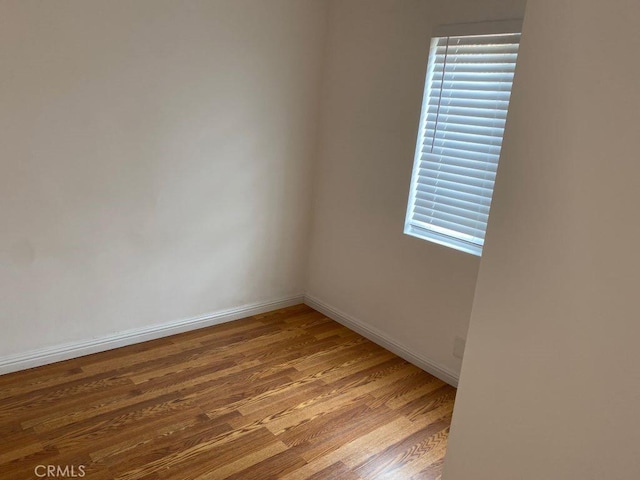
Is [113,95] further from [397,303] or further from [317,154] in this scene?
[397,303]

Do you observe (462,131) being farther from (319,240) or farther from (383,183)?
(319,240)

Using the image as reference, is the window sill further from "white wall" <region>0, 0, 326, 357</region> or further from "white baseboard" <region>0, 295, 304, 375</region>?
"white baseboard" <region>0, 295, 304, 375</region>

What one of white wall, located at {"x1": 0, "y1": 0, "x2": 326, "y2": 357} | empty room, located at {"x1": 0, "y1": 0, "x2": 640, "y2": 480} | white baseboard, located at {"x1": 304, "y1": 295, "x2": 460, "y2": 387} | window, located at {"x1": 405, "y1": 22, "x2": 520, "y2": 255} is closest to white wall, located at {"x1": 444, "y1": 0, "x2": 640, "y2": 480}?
empty room, located at {"x1": 0, "y1": 0, "x2": 640, "y2": 480}

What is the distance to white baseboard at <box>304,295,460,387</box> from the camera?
2.78 m

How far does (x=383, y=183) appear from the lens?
301 centimetres

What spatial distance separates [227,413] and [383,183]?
1.65 meters

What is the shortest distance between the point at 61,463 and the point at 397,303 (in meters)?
1.98

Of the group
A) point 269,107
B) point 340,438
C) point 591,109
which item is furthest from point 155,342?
point 591,109

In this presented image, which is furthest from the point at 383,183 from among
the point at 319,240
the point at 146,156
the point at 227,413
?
the point at 227,413

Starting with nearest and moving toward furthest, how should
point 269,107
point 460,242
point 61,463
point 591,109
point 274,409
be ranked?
point 591,109
point 61,463
point 274,409
point 460,242
point 269,107

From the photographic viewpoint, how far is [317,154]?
3.49 meters

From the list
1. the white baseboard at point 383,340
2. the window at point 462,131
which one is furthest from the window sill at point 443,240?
the white baseboard at point 383,340

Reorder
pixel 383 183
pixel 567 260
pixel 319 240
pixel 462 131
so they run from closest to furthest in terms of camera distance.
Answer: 1. pixel 567 260
2. pixel 462 131
3. pixel 383 183
4. pixel 319 240

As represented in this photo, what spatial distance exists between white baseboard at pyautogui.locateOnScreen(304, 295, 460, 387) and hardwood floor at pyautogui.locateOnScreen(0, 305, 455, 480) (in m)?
0.06
